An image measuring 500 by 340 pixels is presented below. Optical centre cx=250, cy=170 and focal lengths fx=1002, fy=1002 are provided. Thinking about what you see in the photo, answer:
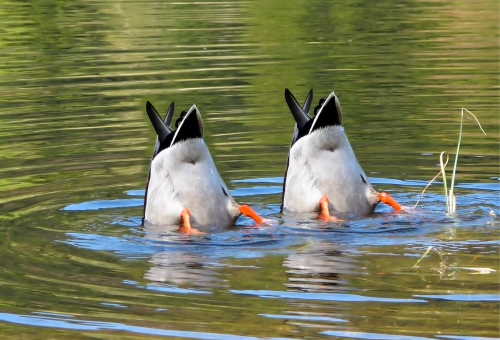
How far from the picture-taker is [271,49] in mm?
17547

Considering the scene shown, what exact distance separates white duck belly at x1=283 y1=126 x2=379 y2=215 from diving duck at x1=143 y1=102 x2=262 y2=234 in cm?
46

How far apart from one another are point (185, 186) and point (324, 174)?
1.04 m

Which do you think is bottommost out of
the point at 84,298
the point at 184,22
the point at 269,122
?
the point at 84,298

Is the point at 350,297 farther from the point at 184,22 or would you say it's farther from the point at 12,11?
the point at 12,11

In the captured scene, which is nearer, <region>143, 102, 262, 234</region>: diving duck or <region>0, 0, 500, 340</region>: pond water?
<region>0, 0, 500, 340</region>: pond water

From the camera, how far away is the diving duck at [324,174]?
24.0 feet

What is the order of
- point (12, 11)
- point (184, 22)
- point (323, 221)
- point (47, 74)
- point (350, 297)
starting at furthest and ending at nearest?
point (12, 11), point (184, 22), point (47, 74), point (323, 221), point (350, 297)

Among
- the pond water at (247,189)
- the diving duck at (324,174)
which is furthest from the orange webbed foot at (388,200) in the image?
the pond water at (247,189)

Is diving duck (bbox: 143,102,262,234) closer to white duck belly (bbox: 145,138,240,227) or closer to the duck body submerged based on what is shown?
white duck belly (bbox: 145,138,240,227)

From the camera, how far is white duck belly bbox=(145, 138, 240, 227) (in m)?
7.09

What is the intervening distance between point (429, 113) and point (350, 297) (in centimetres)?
622

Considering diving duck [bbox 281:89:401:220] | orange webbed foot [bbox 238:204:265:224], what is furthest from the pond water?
diving duck [bbox 281:89:401:220]

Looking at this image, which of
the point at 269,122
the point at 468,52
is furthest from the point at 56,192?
the point at 468,52

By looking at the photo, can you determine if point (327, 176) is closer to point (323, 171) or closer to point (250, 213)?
point (323, 171)
